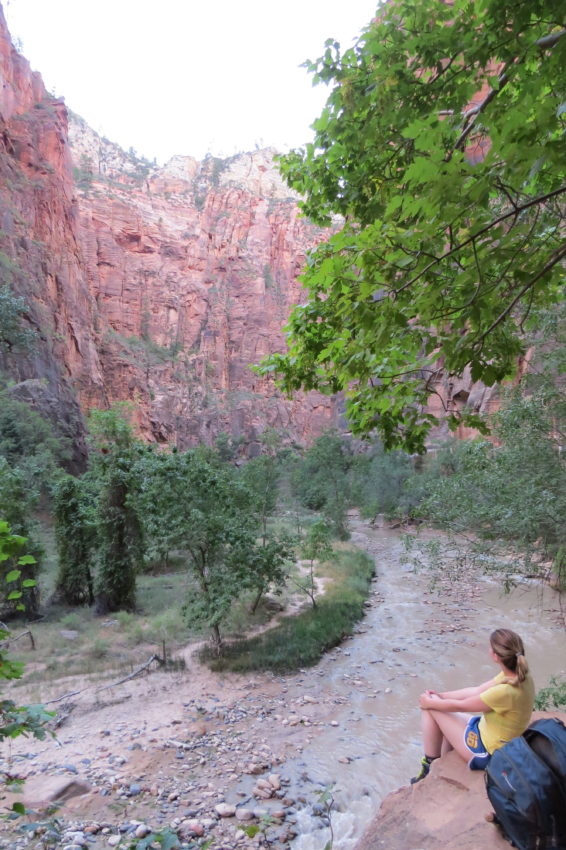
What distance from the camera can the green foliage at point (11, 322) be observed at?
2288cm

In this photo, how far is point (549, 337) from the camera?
243 inches

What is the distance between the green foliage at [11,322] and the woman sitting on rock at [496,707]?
2570 cm

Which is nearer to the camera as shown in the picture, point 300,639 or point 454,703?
point 454,703

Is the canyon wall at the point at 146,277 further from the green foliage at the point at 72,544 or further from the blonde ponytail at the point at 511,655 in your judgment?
the blonde ponytail at the point at 511,655

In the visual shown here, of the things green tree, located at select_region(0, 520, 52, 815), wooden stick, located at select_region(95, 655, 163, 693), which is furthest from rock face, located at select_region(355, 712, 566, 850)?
wooden stick, located at select_region(95, 655, 163, 693)

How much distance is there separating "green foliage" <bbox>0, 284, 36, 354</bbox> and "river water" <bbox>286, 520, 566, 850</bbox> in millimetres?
22009

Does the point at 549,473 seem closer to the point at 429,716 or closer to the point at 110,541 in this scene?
the point at 429,716

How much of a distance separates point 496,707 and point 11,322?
2659cm

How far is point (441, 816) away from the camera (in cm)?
282

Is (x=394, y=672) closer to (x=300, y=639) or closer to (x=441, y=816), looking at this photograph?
(x=300, y=639)

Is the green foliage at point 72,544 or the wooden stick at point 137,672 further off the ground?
the green foliage at point 72,544

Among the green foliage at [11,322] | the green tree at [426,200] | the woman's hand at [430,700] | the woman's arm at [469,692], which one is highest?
the green foliage at [11,322]

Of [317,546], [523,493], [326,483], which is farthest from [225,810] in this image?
[326,483]

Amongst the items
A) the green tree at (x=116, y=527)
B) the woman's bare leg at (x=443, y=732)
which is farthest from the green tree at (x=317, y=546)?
the woman's bare leg at (x=443, y=732)
